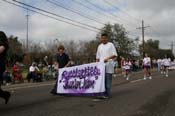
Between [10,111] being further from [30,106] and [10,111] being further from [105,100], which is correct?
[105,100]

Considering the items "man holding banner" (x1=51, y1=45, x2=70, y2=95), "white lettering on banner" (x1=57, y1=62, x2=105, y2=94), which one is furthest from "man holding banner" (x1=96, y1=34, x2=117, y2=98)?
"man holding banner" (x1=51, y1=45, x2=70, y2=95)

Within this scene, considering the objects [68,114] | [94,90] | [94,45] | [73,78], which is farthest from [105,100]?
[94,45]

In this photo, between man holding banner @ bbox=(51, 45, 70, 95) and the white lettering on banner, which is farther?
man holding banner @ bbox=(51, 45, 70, 95)

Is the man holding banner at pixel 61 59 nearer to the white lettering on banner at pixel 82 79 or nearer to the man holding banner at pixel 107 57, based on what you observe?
the white lettering on banner at pixel 82 79

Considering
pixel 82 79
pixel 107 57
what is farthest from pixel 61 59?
pixel 107 57

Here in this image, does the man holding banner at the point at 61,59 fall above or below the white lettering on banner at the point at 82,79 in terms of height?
above

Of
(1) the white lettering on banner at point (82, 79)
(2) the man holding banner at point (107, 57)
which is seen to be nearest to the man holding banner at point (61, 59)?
(1) the white lettering on banner at point (82, 79)

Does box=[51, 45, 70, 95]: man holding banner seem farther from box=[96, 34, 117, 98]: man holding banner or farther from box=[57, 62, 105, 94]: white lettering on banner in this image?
box=[96, 34, 117, 98]: man holding banner

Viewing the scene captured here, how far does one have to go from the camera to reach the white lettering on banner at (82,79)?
12.3 meters

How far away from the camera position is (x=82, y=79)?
1277 centimetres

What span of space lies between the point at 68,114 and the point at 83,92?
157 inches

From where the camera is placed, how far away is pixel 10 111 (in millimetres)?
9164

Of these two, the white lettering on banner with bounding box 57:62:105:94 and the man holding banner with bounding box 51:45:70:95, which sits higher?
the man holding banner with bounding box 51:45:70:95

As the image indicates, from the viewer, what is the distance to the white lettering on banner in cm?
1230
